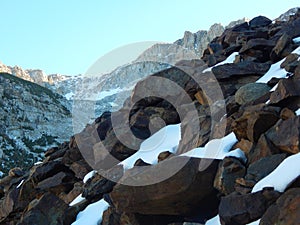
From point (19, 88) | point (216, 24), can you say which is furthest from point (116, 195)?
point (216, 24)

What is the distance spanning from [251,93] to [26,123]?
381 feet

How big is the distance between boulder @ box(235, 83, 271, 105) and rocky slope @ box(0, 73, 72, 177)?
267 ft

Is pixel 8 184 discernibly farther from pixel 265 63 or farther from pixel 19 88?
pixel 19 88

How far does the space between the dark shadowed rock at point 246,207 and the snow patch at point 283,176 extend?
0.32m

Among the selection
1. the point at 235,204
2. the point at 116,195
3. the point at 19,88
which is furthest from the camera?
the point at 19,88

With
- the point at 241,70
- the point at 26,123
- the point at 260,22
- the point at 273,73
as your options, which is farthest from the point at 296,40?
the point at 26,123

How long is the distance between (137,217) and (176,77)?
1377 cm

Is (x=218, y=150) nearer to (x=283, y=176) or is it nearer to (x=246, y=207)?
(x=246, y=207)

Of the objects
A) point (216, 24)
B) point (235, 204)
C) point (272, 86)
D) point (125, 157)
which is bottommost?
point (216, 24)

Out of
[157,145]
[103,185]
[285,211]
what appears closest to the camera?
[285,211]

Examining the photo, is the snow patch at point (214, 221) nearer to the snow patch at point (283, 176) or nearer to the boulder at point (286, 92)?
the snow patch at point (283, 176)

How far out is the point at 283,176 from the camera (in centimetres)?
1116

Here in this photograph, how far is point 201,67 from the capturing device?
94.5ft

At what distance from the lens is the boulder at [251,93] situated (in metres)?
18.3
